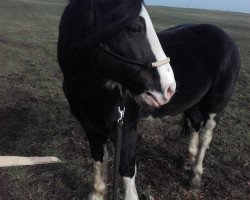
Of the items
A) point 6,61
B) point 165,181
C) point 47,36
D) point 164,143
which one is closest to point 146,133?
point 164,143

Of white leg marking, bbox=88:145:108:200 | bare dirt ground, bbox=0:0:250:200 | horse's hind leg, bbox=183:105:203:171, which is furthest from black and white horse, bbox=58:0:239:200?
bare dirt ground, bbox=0:0:250:200

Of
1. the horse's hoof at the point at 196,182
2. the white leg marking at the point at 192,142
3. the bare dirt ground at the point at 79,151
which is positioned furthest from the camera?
the white leg marking at the point at 192,142

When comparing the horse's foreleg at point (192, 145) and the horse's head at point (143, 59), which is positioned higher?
the horse's head at point (143, 59)

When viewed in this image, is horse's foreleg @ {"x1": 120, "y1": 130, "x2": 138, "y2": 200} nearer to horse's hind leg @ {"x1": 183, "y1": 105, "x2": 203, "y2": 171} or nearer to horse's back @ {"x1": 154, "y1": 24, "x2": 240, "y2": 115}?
horse's back @ {"x1": 154, "y1": 24, "x2": 240, "y2": 115}

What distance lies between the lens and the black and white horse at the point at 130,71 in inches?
104

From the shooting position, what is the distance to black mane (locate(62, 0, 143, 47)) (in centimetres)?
256

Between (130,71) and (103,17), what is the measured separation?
42 cm

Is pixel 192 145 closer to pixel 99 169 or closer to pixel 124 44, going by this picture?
pixel 99 169

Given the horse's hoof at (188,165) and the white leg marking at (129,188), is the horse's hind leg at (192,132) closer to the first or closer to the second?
the horse's hoof at (188,165)

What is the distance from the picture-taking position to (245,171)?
16.1ft

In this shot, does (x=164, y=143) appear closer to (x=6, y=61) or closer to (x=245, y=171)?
(x=245, y=171)

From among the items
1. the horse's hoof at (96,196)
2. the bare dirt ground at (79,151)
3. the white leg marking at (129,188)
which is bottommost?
the bare dirt ground at (79,151)

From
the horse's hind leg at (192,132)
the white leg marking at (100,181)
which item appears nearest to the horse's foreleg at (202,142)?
the horse's hind leg at (192,132)

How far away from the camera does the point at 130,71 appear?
2721 mm
